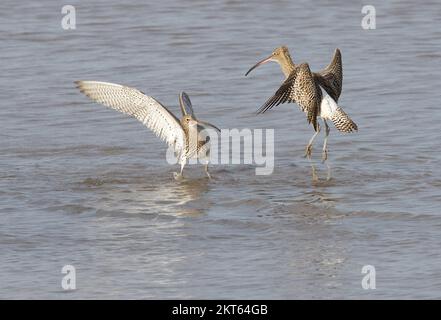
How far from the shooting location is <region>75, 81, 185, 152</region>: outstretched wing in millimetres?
9641

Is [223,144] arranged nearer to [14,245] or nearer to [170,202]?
[170,202]

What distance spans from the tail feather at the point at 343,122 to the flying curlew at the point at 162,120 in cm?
97

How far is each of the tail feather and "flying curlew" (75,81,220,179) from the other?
97 cm

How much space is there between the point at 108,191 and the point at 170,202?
588 mm

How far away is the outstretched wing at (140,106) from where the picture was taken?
31.6 feet

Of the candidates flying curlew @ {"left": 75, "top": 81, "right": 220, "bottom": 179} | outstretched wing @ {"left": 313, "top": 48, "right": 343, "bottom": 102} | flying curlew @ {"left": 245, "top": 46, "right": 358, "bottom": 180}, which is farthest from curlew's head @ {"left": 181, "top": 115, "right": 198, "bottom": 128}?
outstretched wing @ {"left": 313, "top": 48, "right": 343, "bottom": 102}

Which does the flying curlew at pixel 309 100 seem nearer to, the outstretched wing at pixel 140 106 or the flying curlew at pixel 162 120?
the flying curlew at pixel 162 120

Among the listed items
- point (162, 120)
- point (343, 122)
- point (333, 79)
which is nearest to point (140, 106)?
point (162, 120)

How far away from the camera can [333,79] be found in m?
10.3

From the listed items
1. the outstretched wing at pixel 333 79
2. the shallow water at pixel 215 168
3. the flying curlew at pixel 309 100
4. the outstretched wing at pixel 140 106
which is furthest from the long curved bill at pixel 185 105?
the outstretched wing at pixel 333 79

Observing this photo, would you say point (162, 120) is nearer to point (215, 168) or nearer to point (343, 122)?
point (215, 168)

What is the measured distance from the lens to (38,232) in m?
7.89

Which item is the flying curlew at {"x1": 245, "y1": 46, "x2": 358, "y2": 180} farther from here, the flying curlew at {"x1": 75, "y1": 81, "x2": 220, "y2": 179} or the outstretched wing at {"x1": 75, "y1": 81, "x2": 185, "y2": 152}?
the outstretched wing at {"x1": 75, "y1": 81, "x2": 185, "y2": 152}
